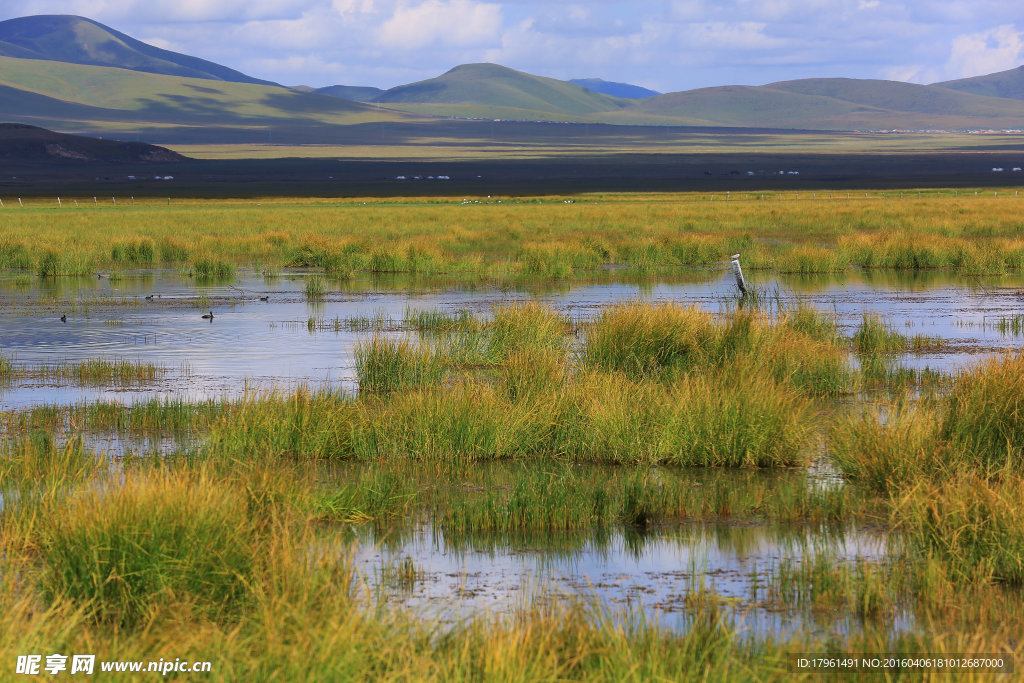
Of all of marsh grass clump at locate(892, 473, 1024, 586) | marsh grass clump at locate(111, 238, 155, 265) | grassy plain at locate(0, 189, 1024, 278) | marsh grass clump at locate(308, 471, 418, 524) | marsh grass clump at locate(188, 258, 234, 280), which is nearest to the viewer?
marsh grass clump at locate(892, 473, 1024, 586)

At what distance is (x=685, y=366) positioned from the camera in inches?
527

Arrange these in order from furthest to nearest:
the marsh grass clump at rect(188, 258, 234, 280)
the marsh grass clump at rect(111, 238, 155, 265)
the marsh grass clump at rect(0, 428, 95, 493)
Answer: the marsh grass clump at rect(111, 238, 155, 265)
the marsh grass clump at rect(188, 258, 234, 280)
the marsh grass clump at rect(0, 428, 95, 493)

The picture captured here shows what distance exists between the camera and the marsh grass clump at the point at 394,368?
13.5 metres

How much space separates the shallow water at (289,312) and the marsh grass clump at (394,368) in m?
0.31

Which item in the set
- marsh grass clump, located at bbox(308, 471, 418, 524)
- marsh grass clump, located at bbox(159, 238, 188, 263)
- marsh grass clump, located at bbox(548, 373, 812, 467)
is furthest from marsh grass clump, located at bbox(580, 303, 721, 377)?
marsh grass clump, located at bbox(159, 238, 188, 263)

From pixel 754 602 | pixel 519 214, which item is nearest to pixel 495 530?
pixel 754 602

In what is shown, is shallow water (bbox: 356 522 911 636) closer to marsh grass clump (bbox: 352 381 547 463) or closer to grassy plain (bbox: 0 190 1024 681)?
grassy plain (bbox: 0 190 1024 681)

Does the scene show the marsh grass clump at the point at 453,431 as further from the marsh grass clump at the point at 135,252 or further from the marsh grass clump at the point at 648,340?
the marsh grass clump at the point at 135,252

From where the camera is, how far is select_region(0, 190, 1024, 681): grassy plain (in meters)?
5.48

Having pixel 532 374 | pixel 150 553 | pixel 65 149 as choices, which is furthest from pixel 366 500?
pixel 65 149

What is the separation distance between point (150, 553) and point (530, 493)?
312cm

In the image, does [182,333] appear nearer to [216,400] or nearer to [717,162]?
[216,400]

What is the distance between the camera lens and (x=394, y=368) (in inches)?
538

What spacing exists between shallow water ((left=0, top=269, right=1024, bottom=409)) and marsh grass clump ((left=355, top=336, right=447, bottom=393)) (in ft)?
1.02
